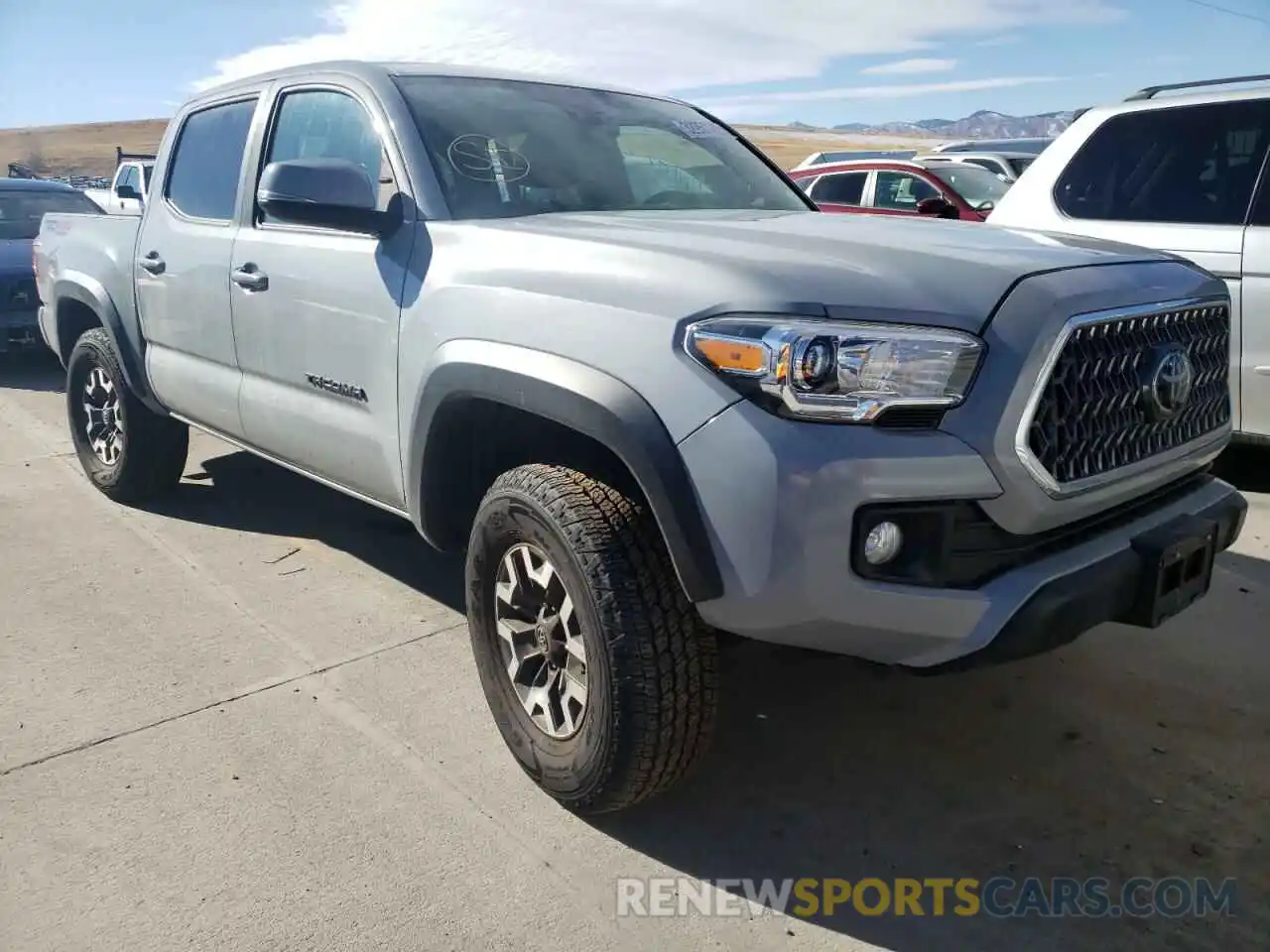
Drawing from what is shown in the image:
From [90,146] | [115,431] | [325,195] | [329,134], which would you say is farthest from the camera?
[90,146]

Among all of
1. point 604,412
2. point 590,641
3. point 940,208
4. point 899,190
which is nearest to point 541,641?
point 590,641

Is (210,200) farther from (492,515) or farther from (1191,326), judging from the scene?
(1191,326)

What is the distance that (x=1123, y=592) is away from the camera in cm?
228

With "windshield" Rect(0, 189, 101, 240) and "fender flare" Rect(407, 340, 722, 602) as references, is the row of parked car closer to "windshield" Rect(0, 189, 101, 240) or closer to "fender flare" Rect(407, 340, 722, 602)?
"windshield" Rect(0, 189, 101, 240)

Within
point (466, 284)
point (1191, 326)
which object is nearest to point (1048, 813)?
point (1191, 326)

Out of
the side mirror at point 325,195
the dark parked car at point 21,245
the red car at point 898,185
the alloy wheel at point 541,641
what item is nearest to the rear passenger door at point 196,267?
the side mirror at point 325,195

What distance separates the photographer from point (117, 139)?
308 feet

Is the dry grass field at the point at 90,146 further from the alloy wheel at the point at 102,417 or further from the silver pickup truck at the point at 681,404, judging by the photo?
the silver pickup truck at the point at 681,404

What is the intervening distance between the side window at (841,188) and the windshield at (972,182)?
75 cm

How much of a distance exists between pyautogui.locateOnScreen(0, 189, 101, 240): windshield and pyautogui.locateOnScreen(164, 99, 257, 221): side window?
6.04 m

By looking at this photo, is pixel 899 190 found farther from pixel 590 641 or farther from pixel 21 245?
pixel 590 641

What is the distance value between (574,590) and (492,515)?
1.20ft

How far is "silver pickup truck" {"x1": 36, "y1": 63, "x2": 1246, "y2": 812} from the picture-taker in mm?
2086

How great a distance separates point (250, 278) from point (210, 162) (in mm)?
948
